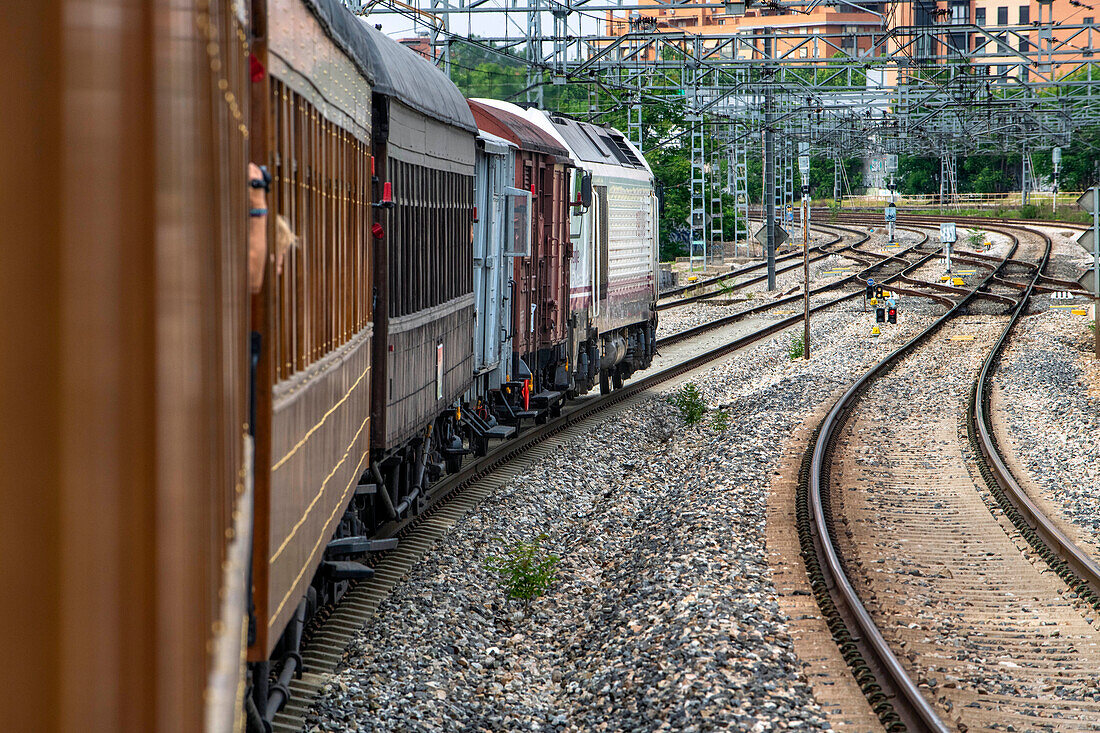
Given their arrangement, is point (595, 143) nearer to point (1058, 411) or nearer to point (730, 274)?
point (1058, 411)

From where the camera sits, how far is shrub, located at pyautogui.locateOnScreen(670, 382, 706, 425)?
18.2 m

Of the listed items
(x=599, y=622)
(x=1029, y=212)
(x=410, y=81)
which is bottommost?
(x=599, y=622)

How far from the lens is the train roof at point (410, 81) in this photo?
7.59 m

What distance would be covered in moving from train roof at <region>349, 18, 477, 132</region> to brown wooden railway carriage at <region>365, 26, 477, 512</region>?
0.6 inches

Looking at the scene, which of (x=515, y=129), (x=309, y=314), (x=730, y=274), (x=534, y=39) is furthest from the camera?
(x=730, y=274)

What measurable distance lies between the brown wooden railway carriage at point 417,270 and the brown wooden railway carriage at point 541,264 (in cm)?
225

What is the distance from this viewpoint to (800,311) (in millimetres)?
32812

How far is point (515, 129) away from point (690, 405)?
237 inches

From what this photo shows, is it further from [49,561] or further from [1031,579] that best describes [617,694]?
[49,561]

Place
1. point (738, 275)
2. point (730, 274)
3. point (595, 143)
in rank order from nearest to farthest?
point (595, 143)
point (730, 274)
point (738, 275)

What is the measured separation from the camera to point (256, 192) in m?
3.15

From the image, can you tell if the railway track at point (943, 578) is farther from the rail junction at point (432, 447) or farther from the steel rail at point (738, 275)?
the steel rail at point (738, 275)

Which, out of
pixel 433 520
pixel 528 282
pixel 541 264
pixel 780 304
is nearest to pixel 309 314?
pixel 433 520

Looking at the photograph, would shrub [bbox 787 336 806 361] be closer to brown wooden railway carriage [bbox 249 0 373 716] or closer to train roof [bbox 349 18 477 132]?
train roof [bbox 349 18 477 132]
